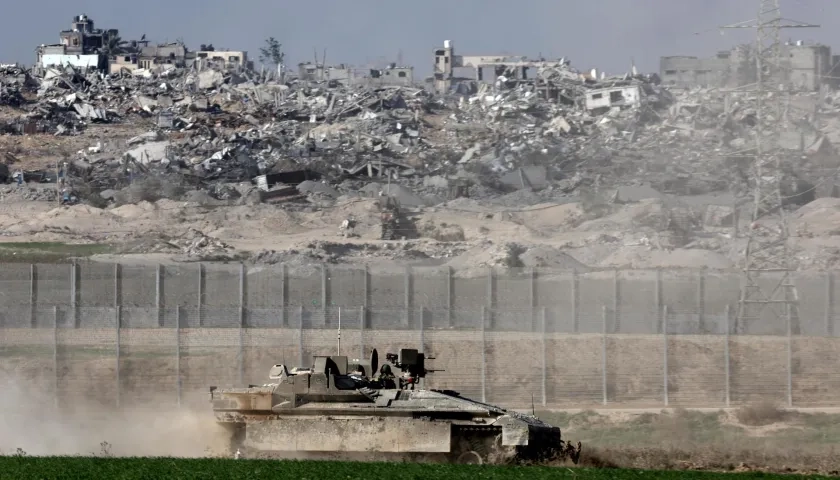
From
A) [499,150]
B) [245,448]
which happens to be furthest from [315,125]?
[245,448]

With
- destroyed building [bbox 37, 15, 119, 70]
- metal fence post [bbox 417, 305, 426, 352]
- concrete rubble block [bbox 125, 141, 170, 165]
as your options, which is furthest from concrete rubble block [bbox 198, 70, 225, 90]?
metal fence post [bbox 417, 305, 426, 352]

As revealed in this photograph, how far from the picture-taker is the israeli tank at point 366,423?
23.9 metres

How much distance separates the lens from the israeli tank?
941 inches

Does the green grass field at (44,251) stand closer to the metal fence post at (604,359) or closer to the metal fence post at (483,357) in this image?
the metal fence post at (483,357)

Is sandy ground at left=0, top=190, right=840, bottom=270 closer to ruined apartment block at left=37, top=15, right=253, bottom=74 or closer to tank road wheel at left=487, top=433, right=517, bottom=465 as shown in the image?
tank road wheel at left=487, top=433, right=517, bottom=465

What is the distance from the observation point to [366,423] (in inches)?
957

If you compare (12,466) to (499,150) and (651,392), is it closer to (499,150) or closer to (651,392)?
(651,392)

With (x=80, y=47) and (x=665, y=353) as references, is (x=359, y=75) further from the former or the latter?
(x=665, y=353)

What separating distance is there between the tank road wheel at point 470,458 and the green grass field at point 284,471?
2332 millimetres

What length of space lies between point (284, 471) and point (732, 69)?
6759 centimetres

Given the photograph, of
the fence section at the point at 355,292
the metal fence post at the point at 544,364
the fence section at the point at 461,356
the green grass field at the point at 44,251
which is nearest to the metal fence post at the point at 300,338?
the fence section at the point at 461,356

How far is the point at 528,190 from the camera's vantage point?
7231 cm

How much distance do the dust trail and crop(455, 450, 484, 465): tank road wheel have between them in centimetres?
411

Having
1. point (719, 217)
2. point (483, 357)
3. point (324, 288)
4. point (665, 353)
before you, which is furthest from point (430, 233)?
point (665, 353)
